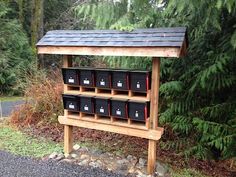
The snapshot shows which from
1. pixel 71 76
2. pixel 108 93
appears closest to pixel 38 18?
pixel 71 76

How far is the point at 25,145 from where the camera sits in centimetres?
623

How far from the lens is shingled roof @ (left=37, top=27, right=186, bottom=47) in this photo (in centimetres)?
458

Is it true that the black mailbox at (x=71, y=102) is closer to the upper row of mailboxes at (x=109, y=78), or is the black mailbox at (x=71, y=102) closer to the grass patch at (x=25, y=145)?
the upper row of mailboxes at (x=109, y=78)

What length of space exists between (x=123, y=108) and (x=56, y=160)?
1.49 meters

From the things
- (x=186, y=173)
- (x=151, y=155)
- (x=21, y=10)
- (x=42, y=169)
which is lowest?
(x=186, y=173)

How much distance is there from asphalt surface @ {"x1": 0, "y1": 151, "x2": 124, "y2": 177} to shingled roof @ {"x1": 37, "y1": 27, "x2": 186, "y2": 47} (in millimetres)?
1914

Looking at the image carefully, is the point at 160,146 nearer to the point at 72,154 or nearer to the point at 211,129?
the point at 211,129

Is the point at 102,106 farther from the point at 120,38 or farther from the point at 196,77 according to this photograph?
the point at 196,77

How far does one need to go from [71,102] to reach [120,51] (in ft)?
4.27

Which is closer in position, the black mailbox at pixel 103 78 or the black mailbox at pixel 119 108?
the black mailbox at pixel 119 108

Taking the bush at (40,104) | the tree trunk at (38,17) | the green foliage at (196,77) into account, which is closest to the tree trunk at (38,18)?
the tree trunk at (38,17)

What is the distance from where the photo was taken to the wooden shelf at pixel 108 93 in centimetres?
495

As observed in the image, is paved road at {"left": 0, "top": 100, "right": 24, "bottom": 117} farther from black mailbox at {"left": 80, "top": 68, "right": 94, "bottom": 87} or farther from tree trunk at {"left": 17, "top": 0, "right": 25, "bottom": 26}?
tree trunk at {"left": 17, "top": 0, "right": 25, "bottom": 26}

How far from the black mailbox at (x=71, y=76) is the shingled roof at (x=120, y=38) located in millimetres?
436
